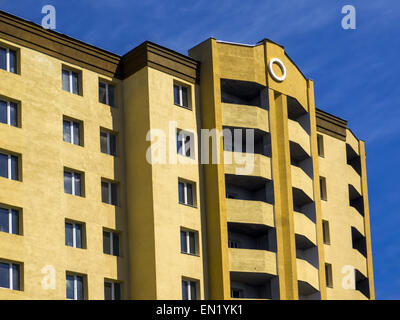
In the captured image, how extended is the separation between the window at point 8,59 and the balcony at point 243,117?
46.2ft

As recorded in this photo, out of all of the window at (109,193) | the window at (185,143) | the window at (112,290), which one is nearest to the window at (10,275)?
the window at (112,290)

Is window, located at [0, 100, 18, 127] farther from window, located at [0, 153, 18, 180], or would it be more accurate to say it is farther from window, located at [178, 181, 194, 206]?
window, located at [178, 181, 194, 206]

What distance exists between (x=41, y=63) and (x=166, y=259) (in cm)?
1345

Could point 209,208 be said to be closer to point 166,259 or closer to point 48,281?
point 166,259

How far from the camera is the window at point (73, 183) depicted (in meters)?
53.0

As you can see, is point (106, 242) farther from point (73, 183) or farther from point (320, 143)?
point (320, 143)

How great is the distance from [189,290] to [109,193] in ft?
24.5

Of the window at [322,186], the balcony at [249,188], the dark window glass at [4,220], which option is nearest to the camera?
the dark window glass at [4,220]

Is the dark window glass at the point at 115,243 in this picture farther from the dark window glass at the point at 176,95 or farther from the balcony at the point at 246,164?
the dark window glass at the point at 176,95

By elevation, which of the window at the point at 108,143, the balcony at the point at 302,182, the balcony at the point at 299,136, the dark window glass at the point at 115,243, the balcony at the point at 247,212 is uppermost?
the balcony at the point at 299,136

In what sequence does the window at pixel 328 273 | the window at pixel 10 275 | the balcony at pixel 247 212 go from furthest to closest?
1. the window at pixel 328 273
2. the balcony at pixel 247 212
3. the window at pixel 10 275

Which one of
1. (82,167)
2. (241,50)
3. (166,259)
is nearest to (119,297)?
(166,259)

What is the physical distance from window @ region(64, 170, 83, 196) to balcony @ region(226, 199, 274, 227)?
32.2 feet
